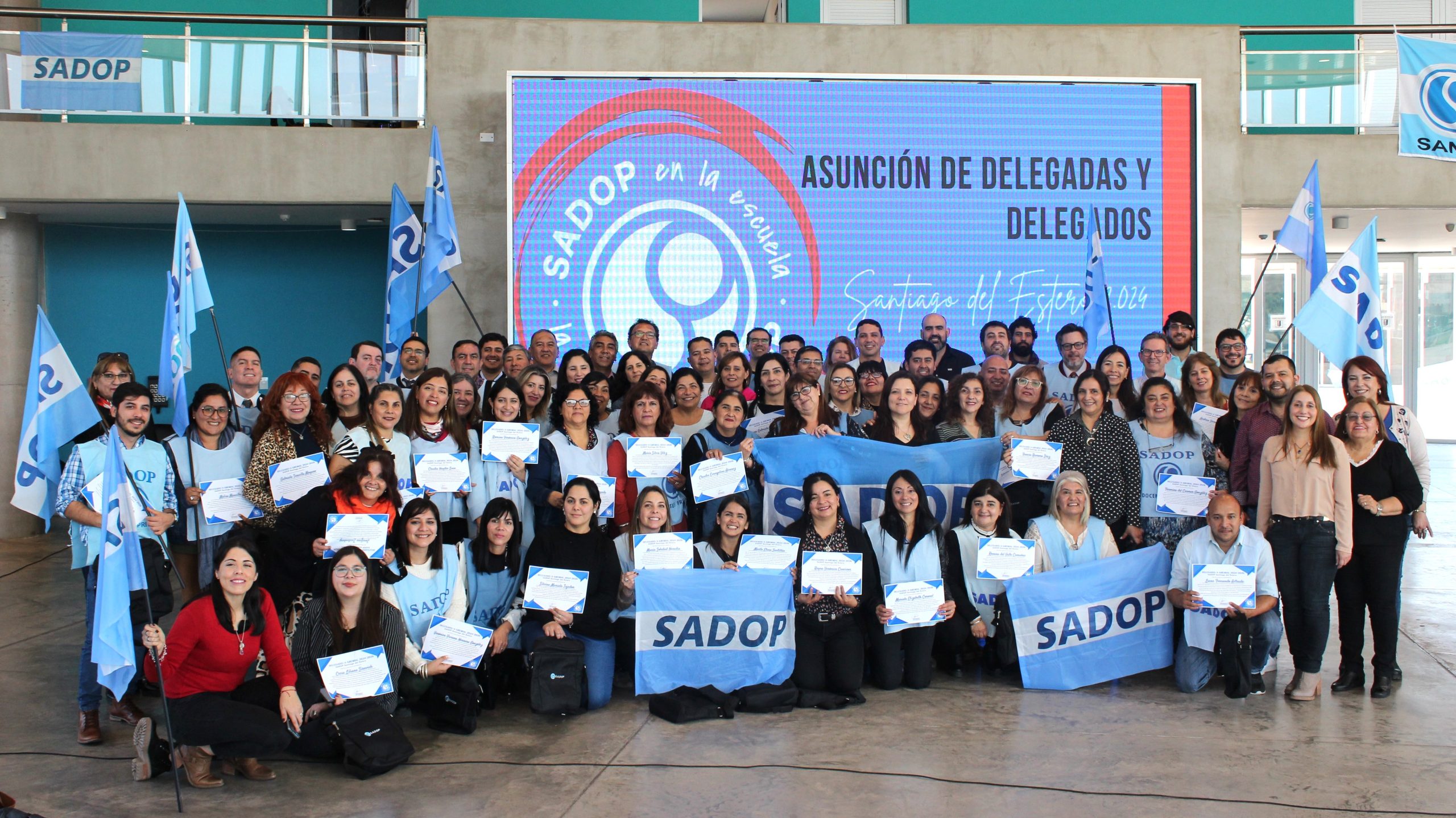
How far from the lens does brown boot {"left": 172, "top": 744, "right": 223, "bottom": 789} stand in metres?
5.05

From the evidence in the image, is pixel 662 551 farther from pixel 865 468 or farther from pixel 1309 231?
pixel 1309 231

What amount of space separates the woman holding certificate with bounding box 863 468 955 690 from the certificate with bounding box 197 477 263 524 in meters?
3.33

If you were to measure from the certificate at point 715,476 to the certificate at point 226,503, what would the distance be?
7.63 feet

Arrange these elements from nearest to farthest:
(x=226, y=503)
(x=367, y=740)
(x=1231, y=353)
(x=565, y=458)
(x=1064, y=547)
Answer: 1. (x=367, y=740)
2. (x=226, y=503)
3. (x=1064, y=547)
4. (x=565, y=458)
5. (x=1231, y=353)

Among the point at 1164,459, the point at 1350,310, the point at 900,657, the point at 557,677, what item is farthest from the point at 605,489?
the point at 1350,310

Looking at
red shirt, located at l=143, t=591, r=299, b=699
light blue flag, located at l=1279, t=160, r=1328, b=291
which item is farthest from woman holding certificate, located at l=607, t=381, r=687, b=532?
light blue flag, located at l=1279, t=160, r=1328, b=291

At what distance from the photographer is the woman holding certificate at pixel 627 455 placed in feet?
22.7

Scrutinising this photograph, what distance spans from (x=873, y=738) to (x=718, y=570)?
130 centimetres

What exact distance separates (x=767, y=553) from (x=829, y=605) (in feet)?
1.49

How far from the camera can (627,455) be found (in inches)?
272

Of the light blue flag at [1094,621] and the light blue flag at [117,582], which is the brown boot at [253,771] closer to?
the light blue flag at [117,582]

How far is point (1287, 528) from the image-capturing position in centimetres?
623

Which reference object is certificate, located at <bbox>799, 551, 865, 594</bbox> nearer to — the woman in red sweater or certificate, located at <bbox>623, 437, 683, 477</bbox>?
certificate, located at <bbox>623, 437, 683, 477</bbox>

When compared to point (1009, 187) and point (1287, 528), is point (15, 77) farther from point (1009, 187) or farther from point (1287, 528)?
point (1287, 528)
